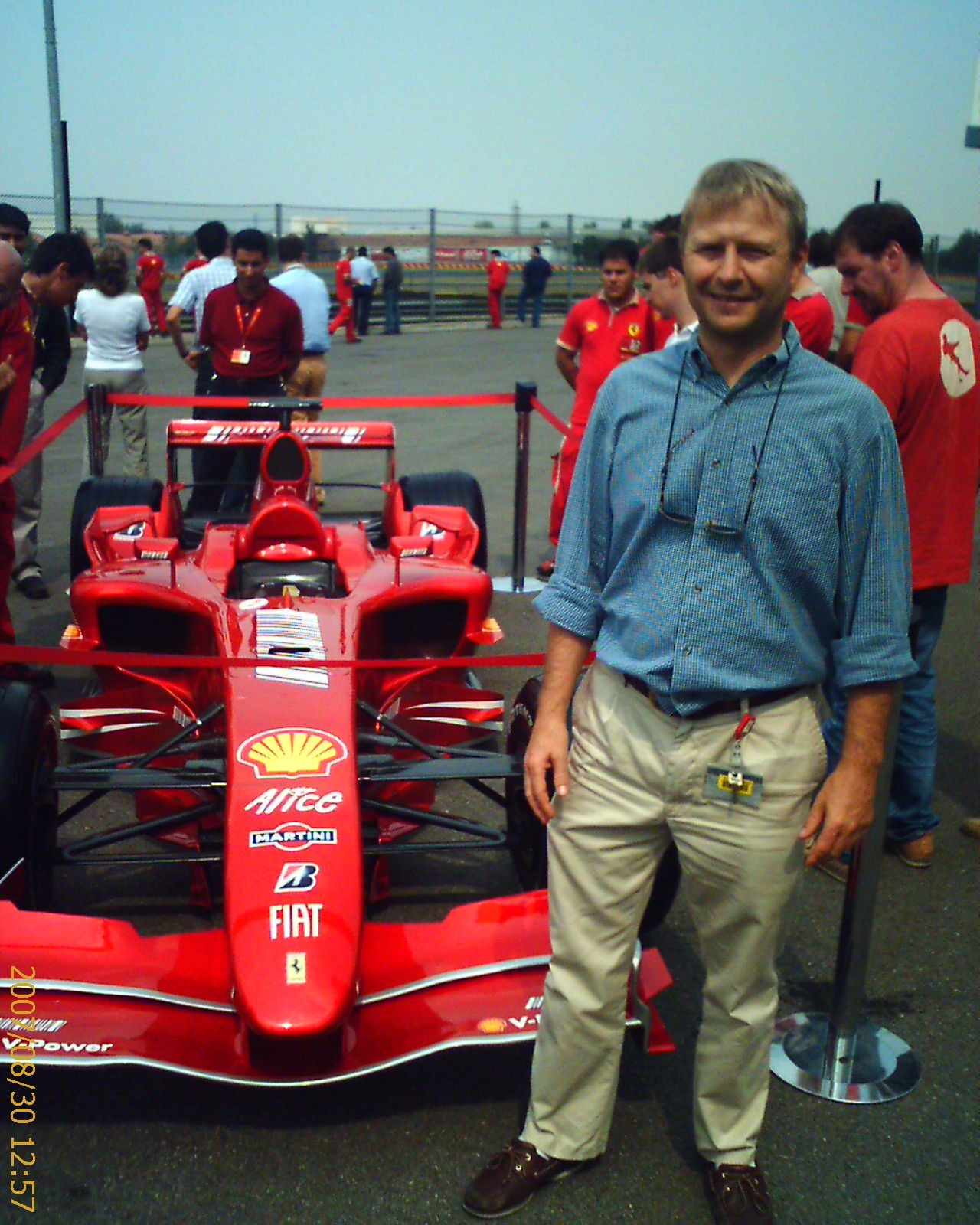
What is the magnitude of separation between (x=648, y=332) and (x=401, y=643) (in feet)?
9.27

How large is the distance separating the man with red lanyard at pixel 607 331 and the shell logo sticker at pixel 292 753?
134 inches

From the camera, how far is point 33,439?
646 centimetres

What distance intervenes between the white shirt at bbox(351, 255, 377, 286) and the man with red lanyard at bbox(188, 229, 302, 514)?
15.0m

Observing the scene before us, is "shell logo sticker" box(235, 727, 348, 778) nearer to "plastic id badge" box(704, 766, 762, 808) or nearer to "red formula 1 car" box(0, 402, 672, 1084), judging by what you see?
"red formula 1 car" box(0, 402, 672, 1084)

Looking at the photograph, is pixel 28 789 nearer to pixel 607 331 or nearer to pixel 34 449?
pixel 34 449

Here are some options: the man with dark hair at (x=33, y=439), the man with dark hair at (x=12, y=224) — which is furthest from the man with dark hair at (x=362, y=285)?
the man with dark hair at (x=33, y=439)

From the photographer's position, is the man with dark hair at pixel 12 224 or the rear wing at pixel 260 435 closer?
the rear wing at pixel 260 435

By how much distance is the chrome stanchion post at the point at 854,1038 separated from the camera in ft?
9.23

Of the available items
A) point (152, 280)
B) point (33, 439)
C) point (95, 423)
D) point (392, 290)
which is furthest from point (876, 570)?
point (392, 290)

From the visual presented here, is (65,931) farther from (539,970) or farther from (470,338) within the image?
(470,338)

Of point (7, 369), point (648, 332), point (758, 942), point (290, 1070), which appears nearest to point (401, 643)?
point (7, 369)

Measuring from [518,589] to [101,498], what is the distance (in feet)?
7.48

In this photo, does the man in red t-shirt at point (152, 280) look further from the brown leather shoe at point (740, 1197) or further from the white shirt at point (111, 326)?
the brown leather shoe at point (740, 1197)

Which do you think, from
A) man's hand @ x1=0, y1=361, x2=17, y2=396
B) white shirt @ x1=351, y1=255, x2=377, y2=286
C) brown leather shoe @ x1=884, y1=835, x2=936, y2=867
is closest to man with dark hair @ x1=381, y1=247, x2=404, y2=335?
white shirt @ x1=351, y1=255, x2=377, y2=286
